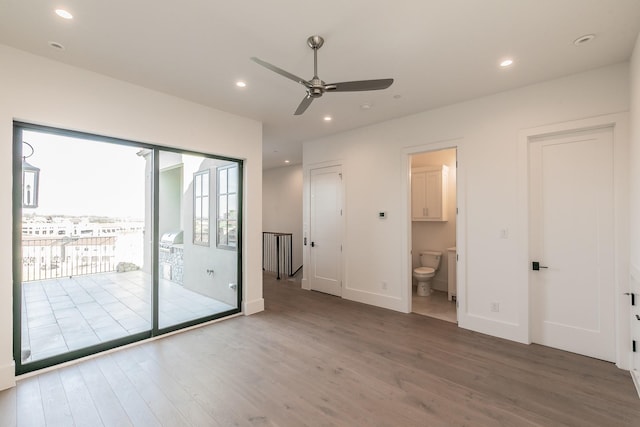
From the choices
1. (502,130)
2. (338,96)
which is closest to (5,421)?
(338,96)

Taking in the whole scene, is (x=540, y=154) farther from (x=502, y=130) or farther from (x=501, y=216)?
(x=501, y=216)

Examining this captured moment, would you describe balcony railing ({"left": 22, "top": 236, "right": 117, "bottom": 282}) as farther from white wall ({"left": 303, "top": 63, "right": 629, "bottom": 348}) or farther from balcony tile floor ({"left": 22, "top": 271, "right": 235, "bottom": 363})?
white wall ({"left": 303, "top": 63, "right": 629, "bottom": 348})

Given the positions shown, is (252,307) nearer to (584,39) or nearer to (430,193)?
(430,193)

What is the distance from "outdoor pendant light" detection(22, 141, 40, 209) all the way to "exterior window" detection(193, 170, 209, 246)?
1.91 meters

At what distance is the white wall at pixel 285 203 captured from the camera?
802cm

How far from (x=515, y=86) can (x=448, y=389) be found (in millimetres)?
3413

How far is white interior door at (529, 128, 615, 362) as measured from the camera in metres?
3.05

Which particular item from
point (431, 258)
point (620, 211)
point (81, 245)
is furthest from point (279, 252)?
point (620, 211)

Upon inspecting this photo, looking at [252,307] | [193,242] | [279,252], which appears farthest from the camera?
[279,252]

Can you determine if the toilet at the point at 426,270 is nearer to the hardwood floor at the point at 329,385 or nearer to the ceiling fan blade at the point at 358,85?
the hardwood floor at the point at 329,385

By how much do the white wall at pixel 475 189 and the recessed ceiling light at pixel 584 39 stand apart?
28.0 inches

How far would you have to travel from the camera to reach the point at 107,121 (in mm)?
3170

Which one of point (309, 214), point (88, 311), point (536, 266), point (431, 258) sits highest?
point (309, 214)

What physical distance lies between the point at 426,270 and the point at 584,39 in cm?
385
